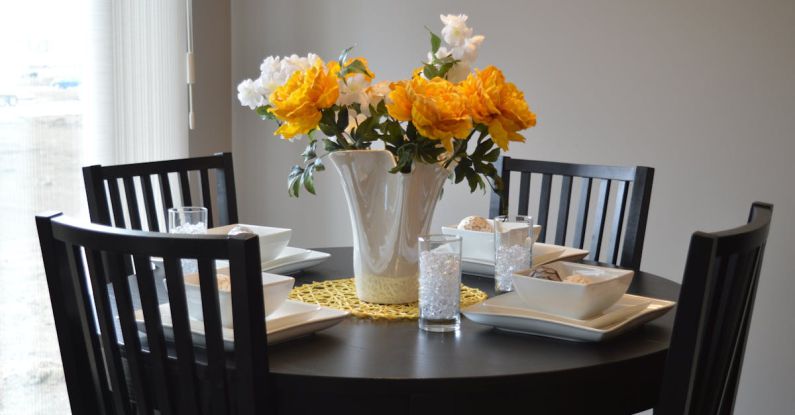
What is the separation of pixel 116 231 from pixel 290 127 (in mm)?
492

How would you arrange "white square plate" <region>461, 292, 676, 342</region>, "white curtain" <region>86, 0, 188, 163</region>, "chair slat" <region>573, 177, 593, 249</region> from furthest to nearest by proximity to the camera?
"white curtain" <region>86, 0, 188, 163</region>, "chair slat" <region>573, 177, 593, 249</region>, "white square plate" <region>461, 292, 676, 342</region>

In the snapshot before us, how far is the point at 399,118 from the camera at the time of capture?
1.55 meters

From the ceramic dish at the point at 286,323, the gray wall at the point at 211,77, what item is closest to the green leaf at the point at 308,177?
the ceramic dish at the point at 286,323

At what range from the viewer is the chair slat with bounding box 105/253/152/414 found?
1205 millimetres

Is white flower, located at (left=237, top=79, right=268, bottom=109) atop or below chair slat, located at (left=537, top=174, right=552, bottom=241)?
atop

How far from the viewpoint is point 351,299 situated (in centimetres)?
172

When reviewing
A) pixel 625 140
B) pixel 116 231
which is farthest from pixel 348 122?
pixel 625 140

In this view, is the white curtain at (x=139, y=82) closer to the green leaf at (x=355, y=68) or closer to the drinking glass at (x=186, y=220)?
the drinking glass at (x=186, y=220)

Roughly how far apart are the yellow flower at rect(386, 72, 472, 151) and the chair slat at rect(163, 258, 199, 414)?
0.54 meters

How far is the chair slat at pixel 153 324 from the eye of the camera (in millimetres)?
1183

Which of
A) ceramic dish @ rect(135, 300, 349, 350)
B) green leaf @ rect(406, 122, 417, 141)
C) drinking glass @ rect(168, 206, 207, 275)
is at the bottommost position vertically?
ceramic dish @ rect(135, 300, 349, 350)

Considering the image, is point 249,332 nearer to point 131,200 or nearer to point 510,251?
point 510,251

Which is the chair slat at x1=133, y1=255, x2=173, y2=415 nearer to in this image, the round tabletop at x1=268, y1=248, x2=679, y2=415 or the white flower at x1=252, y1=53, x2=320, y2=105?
the round tabletop at x1=268, y1=248, x2=679, y2=415

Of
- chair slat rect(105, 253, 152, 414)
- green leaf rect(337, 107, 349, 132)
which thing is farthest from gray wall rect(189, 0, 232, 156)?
chair slat rect(105, 253, 152, 414)
